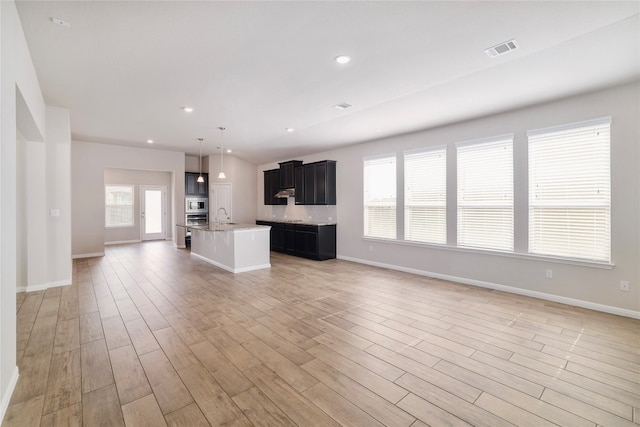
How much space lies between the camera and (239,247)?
5781 mm

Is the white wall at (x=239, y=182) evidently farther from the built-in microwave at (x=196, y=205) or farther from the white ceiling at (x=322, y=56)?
the white ceiling at (x=322, y=56)

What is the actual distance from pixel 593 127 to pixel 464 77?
1.87 m

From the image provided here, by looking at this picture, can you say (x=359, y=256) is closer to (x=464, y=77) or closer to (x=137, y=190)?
(x=464, y=77)

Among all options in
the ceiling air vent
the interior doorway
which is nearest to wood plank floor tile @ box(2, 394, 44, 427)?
the ceiling air vent

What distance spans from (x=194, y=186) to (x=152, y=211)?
226 cm

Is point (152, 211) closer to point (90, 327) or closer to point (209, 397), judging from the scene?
point (90, 327)

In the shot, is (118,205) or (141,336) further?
(118,205)

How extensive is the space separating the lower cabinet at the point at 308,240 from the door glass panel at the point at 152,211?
17.4 feet

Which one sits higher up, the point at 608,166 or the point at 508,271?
the point at 608,166

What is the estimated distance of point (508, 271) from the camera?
450 cm

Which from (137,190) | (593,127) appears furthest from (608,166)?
(137,190)

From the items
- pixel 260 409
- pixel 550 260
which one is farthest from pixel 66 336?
pixel 550 260

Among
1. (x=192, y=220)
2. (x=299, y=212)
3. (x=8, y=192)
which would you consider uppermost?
(x=8, y=192)

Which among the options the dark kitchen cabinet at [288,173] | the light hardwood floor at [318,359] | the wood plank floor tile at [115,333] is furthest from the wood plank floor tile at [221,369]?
the dark kitchen cabinet at [288,173]
